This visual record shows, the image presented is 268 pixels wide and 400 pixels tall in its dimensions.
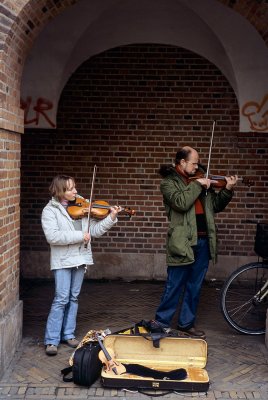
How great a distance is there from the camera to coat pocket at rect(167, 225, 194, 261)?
5.51m

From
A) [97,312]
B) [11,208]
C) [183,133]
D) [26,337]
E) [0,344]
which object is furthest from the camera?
[183,133]

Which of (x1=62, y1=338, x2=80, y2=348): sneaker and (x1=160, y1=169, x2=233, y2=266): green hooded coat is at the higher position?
(x1=160, y1=169, x2=233, y2=266): green hooded coat

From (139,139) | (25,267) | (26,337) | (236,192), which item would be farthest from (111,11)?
(26,337)

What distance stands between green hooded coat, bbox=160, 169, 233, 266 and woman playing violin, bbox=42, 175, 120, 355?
62 centimetres

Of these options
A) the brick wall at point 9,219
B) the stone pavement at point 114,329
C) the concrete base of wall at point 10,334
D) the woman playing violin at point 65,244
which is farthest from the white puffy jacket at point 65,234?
the stone pavement at point 114,329

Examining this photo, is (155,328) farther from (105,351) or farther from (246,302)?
(246,302)

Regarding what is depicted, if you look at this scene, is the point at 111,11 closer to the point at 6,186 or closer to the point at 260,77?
the point at 260,77

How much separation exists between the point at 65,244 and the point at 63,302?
2.01 feet

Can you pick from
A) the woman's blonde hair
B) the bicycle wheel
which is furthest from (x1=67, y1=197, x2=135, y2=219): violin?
the bicycle wheel

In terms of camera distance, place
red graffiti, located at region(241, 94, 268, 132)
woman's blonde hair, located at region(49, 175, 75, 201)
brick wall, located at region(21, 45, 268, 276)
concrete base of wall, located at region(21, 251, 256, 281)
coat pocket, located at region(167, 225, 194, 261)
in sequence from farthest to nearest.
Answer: concrete base of wall, located at region(21, 251, 256, 281) < brick wall, located at region(21, 45, 268, 276) < red graffiti, located at region(241, 94, 268, 132) < coat pocket, located at region(167, 225, 194, 261) < woman's blonde hair, located at region(49, 175, 75, 201)

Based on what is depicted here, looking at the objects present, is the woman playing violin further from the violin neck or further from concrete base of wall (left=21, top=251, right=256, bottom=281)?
concrete base of wall (left=21, top=251, right=256, bottom=281)

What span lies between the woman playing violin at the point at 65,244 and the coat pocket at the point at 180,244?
646 millimetres

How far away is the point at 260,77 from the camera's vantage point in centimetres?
785

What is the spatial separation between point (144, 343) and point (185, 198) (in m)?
1.43
